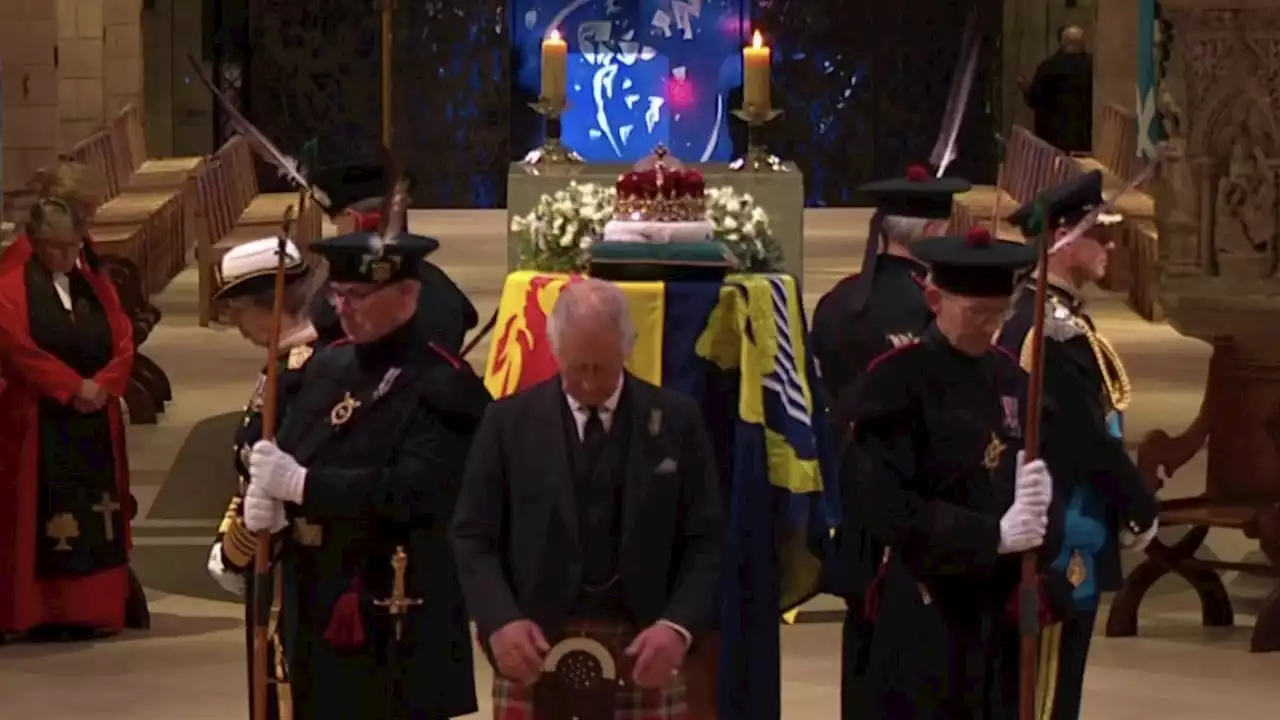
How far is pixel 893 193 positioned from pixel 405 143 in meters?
19.9

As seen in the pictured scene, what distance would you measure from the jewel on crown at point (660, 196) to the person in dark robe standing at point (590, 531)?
203cm

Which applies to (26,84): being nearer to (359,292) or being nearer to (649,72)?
(649,72)

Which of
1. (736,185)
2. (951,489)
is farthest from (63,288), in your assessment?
(951,489)

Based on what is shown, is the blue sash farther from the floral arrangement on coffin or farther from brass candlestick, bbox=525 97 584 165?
brass candlestick, bbox=525 97 584 165

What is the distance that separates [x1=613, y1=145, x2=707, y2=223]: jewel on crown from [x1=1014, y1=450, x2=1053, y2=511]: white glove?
2002 millimetres

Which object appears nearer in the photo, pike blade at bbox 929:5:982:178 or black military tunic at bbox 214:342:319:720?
black military tunic at bbox 214:342:319:720

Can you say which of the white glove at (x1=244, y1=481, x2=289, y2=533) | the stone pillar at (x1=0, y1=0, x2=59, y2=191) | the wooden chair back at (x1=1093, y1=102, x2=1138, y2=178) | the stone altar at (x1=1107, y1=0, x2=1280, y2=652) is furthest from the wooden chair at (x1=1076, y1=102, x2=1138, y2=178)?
the white glove at (x1=244, y1=481, x2=289, y2=533)

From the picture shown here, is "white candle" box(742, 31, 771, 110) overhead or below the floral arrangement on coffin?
overhead

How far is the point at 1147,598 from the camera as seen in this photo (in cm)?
1094

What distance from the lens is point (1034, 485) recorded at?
241 inches

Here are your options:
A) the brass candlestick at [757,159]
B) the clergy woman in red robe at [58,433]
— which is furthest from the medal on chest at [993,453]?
the clergy woman in red robe at [58,433]

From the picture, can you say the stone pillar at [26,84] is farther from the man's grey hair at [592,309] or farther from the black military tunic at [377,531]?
the man's grey hair at [592,309]

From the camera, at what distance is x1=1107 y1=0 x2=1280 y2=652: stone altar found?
10.3 m

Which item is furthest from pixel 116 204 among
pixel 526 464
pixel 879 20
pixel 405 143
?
pixel 526 464
